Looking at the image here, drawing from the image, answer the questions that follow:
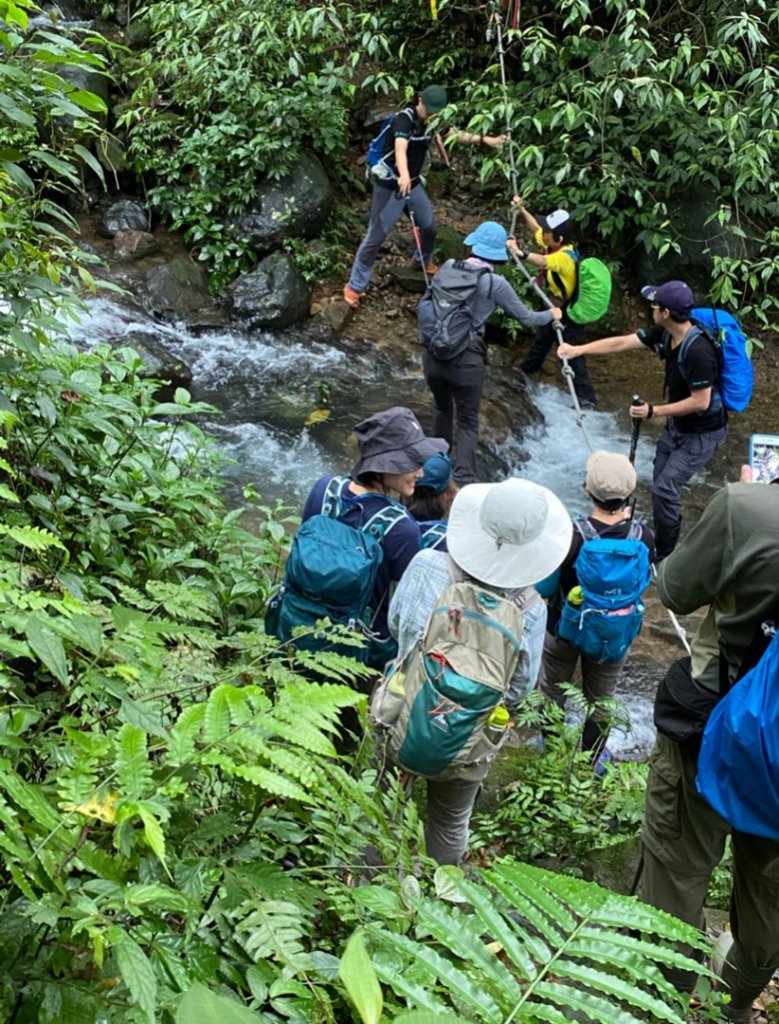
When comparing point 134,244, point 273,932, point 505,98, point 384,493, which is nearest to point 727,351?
point 384,493

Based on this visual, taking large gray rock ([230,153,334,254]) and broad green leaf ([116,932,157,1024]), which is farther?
large gray rock ([230,153,334,254])

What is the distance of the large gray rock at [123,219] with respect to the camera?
9.98 m

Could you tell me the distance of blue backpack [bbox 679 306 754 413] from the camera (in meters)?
5.77

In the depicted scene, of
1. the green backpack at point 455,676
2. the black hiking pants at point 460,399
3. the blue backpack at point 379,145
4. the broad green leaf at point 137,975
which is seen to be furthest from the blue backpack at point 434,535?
the blue backpack at point 379,145

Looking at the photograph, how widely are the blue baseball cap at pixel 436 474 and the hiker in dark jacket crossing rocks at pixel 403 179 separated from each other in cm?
486

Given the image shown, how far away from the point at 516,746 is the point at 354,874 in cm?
300

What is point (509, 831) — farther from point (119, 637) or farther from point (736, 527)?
point (119, 637)

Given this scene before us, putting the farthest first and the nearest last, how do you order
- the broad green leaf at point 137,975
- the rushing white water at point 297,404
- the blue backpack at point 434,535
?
the rushing white water at point 297,404 < the blue backpack at point 434,535 < the broad green leaf at point 137,975

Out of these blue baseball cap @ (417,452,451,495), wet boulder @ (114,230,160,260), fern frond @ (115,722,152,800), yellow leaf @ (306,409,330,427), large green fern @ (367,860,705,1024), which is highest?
fern frond @ (115,722,152,800)

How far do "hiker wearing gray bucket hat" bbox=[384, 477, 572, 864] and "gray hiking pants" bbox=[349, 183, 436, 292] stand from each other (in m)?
6.35

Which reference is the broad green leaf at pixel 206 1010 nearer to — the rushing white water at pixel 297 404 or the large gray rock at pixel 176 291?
the rushing white water at pixel 297 404

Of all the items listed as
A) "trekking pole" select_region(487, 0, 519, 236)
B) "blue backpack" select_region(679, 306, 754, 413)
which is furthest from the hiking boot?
"blue backpack" select_region(679, 306, 754, 413)

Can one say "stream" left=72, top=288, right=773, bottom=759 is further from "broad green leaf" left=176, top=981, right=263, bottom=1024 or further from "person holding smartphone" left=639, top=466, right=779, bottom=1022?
Result: "broad green leaf" left=176, top=981, right=263, bottom=1024

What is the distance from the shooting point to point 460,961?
1.82 meters
